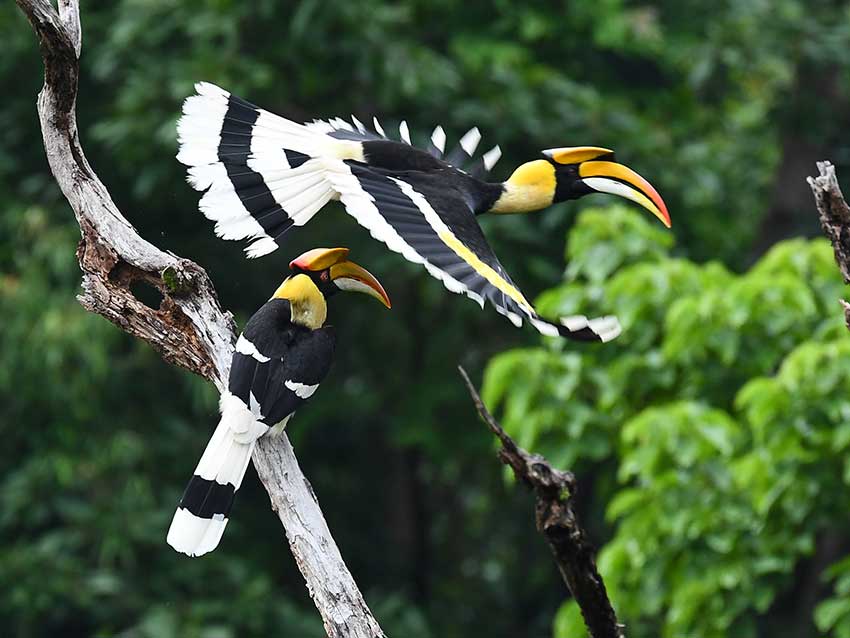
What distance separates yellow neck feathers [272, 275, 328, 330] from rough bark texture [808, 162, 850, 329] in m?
1.16

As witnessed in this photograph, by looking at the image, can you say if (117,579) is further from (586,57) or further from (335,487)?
(586,57)

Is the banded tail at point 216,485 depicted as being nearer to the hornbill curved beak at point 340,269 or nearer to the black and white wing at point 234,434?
the black and white wing at point 234,434

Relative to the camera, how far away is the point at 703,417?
4.64 meters

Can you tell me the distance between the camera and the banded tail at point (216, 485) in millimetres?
2998

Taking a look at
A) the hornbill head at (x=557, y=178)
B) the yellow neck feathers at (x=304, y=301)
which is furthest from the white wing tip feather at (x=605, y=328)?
the yellow neck feathers at (x=304, y=301)

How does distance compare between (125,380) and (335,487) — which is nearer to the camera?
(125,380)

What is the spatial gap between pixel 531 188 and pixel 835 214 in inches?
32.8

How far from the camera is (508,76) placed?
7.03 meters

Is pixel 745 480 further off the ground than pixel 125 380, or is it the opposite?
pixel 745 480

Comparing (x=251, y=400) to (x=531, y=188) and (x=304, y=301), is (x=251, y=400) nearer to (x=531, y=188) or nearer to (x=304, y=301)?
(x=304, y=301)

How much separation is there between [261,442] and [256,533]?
180 inches

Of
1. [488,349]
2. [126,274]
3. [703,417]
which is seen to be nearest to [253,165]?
[126,274]

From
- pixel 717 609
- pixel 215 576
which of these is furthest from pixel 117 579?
pixel 717 609

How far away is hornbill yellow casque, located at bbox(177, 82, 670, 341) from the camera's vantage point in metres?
3.04
